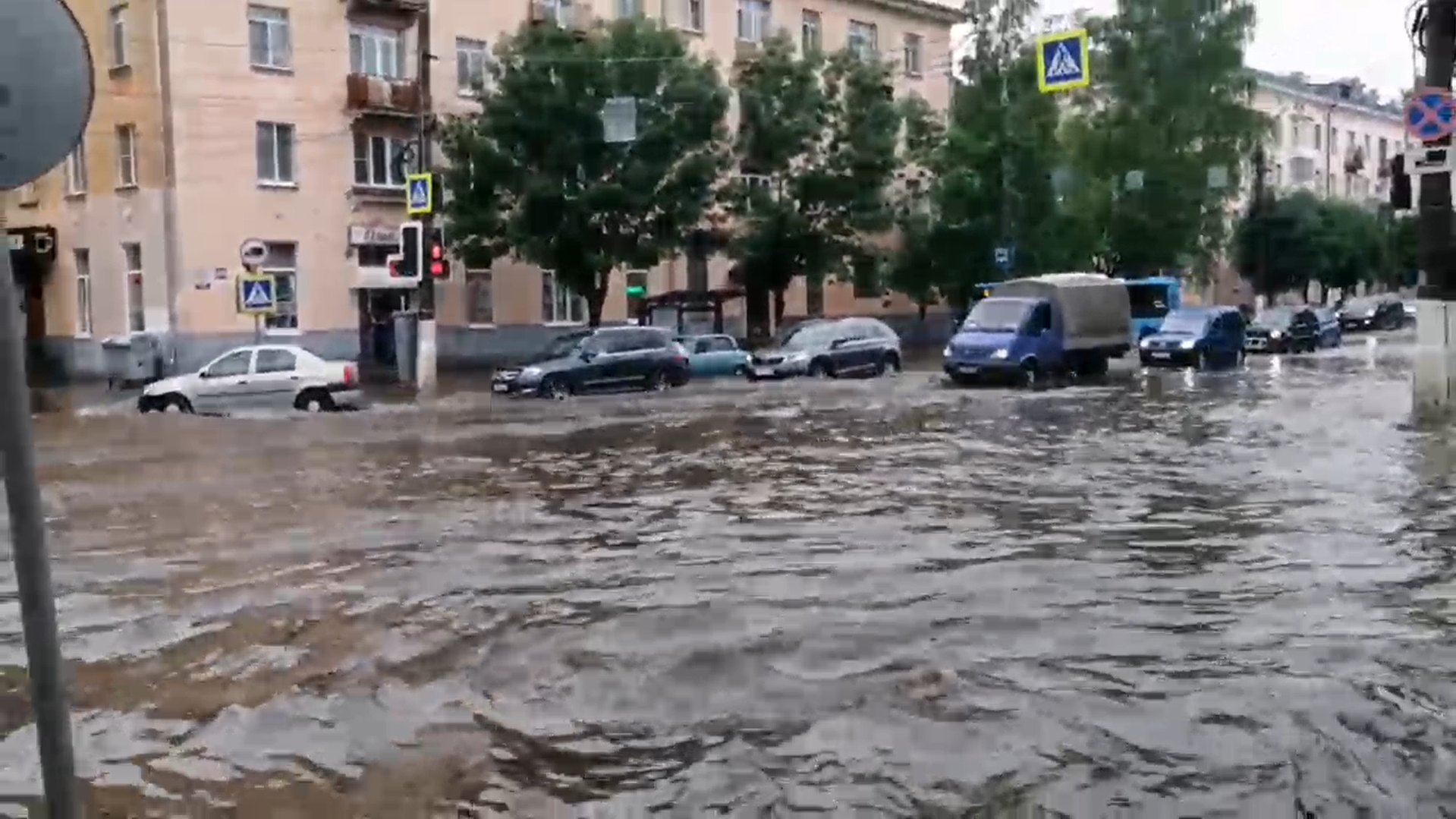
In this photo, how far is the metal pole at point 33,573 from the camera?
11.9 feet

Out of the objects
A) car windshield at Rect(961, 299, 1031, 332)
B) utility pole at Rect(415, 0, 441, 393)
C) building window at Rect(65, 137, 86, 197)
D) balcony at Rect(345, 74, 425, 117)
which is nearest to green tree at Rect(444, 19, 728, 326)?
balcony at Rect(345, 74, 425, 117)

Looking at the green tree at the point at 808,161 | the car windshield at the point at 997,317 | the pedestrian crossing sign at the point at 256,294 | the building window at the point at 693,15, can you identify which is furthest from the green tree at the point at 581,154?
the pedestrian crossing sign at the point at 256,294

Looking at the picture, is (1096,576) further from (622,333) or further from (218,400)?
(622,333)

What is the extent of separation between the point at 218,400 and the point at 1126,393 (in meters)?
15.8

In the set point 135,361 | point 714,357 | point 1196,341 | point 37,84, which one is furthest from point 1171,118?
point 37,84

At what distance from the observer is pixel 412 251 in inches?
1127

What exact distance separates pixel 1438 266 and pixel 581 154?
71.7 ft

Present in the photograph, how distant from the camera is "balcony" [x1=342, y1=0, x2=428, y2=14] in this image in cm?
3722

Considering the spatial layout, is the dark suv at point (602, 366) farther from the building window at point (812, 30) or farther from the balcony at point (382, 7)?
the building window at point (812, 30)

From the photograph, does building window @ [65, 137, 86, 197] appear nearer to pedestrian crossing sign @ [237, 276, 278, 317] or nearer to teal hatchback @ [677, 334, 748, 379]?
pedestrian crossing sign @ [237, 276, 278, 317]

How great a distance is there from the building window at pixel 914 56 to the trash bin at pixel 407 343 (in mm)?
27287

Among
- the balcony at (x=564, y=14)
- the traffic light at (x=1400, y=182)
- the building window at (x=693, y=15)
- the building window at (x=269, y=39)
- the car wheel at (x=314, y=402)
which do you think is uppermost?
the building window at (x=693, y=15)

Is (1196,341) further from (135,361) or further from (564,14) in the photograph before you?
(135,361)

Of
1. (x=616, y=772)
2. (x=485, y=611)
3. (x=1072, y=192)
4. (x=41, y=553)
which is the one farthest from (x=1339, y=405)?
(x=1072, y=192)
